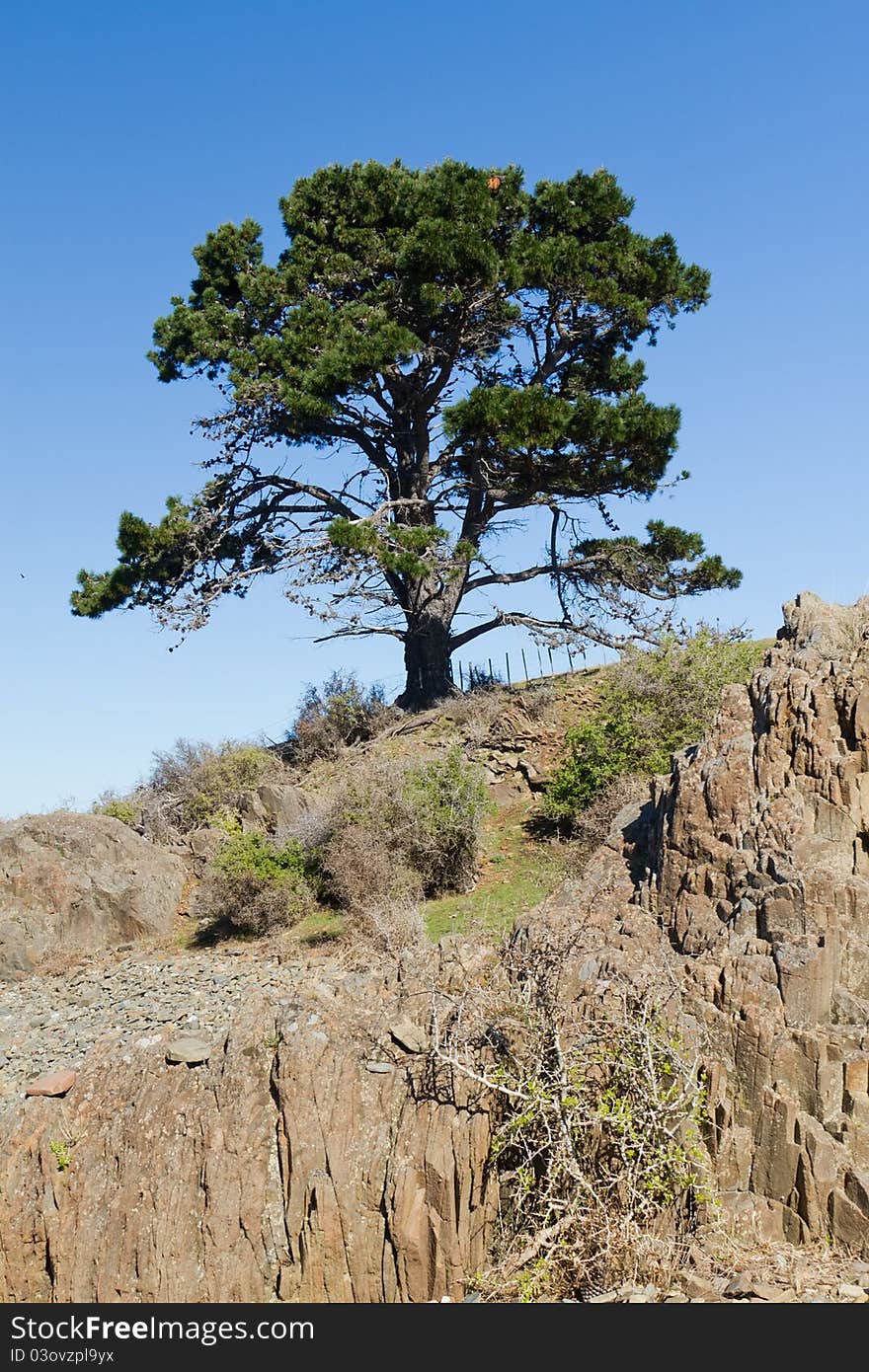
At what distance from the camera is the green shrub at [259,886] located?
1709cm

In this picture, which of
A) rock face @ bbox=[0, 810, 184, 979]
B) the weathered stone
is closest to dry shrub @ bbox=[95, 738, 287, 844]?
rock face @ bbox=[0, 810, 184, 979]

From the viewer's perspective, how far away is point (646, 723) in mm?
18281

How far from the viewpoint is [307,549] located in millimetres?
25188

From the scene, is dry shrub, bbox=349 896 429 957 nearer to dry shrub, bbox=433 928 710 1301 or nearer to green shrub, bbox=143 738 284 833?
dry shrub, bbox=433 928 710 1301

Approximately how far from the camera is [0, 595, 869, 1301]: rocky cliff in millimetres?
7574

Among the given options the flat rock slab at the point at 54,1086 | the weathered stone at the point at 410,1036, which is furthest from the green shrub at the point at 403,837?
the weathered stone at the point at 410,1036

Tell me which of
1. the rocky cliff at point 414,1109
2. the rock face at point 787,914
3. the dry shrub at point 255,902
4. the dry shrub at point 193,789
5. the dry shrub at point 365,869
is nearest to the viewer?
the rock face at point 787,914

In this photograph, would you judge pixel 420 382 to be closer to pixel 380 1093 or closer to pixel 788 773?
pixel 788 773

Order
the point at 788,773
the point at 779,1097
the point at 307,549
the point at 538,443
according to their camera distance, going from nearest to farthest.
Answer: the point at 779,1097 < the point at 788,773 < the point at 538,443 < the point at 307,549

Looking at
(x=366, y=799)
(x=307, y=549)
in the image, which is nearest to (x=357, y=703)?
(x=307, y=549)

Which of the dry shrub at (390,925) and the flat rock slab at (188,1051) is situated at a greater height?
the dry shrub at (390,925)

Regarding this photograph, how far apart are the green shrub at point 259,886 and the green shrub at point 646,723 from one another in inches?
152

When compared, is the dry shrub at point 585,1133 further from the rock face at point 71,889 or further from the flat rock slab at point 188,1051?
the rock face at point 71,889

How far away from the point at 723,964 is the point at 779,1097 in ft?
3.20
